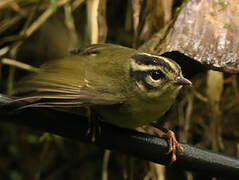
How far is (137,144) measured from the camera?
1.66 meters

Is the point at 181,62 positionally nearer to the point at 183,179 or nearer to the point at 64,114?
the point at 64,114

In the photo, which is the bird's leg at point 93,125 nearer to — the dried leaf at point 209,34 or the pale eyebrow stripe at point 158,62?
the pale eyebrow stripe at point 158,62

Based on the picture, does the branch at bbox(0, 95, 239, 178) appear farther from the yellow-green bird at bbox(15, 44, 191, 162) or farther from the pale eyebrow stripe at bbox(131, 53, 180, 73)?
the pale eyebrow stripe at bbox(131, 53, 180, 73)

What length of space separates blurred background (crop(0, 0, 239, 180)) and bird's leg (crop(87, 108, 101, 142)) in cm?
62

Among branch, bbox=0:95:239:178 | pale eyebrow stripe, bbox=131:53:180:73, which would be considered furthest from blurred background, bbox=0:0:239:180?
branch, bbox=0:95:239:178

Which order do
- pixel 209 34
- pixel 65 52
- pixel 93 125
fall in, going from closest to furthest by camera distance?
pixel 93 125 < pixel 209 34 < pixel 65 52

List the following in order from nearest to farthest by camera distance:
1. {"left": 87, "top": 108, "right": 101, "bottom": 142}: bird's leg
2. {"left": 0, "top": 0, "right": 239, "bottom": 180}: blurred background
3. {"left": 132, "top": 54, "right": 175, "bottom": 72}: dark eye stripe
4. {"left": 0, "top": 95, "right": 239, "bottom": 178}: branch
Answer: {"left": 0, "top": 95, "right": 239, "bottom": 178}: branch
{"left": 87, "top": 108, "right": 101, "bottom": 142}: bird's leg
{"left": 132, "top": 54, "right": 175, "bottom": 72}: dark eye stripe
{"left": 0, "top": 0, "right": 239, "bottom": 180}: blurred background

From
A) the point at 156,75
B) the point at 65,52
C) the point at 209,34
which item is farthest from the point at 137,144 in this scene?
the point at 65,52

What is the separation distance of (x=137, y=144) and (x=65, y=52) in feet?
5.60

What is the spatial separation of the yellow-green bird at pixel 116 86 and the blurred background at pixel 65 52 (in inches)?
18.8

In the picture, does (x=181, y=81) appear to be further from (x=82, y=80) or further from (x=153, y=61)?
(x=82, y=80)

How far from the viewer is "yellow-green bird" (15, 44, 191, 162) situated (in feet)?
5.98

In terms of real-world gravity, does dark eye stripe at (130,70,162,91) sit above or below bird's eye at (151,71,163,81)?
below

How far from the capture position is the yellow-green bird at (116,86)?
1821mm
